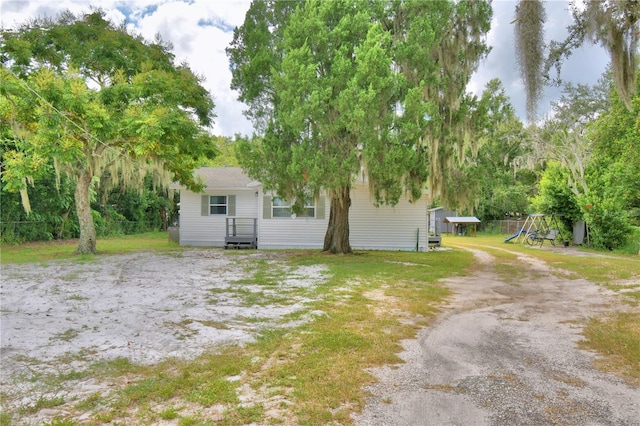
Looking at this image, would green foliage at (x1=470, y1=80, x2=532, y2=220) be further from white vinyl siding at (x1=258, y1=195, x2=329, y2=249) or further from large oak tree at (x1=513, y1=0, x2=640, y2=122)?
large oak tree at (x1=513, y1=0, x2=640, y2=122)

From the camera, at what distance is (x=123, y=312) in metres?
5.98

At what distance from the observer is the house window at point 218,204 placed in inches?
706

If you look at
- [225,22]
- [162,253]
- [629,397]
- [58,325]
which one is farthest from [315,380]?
[225,22]

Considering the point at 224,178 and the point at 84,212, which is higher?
the point at 224,178

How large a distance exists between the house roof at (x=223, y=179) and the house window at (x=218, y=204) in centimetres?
55

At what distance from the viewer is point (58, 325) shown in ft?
17.2

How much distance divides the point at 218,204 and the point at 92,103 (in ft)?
25.6

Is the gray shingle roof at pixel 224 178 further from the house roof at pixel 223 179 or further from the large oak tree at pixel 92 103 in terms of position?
the large oak tree at pixel 92 103

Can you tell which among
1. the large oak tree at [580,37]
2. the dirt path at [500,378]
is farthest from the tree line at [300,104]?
the dirt path at [500,378]

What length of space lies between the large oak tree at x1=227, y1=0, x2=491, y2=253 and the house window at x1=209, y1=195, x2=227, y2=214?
5228mm

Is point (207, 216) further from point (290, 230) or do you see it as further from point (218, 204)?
point (290, 230)

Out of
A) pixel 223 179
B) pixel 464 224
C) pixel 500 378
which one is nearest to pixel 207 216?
pixel 223 179

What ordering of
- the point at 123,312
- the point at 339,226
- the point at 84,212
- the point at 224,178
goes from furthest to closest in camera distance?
the point at 224,178, the point at 339,226, the point at 84,212, the point at 123,312

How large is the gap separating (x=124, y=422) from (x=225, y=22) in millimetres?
13663
